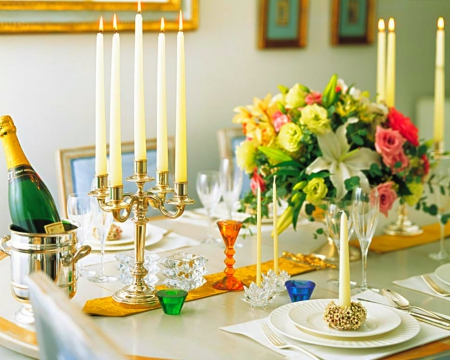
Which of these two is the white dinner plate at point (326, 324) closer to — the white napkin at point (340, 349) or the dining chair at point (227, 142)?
the white napkin at point (340, 349)

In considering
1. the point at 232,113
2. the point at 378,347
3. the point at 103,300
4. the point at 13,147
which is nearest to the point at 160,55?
the point at 13,147

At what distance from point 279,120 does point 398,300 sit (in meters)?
0.58

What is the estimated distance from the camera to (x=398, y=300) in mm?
1511

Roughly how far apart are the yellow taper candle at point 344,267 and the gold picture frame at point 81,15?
6.26ft

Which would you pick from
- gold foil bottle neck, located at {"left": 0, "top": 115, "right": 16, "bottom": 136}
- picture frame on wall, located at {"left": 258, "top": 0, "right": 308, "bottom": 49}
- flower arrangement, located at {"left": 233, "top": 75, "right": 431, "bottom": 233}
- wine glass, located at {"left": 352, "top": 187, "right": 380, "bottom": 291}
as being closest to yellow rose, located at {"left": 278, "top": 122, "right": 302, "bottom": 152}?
flower arrangement, located at {"left": 233, "top": 75, "right": 431, "bottom": 233}

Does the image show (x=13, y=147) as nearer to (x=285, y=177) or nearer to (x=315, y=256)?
(x=285, y=177)

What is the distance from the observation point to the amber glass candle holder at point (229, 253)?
5.31 feet

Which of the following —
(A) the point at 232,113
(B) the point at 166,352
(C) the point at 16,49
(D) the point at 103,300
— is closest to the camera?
(B) the point at 166,352

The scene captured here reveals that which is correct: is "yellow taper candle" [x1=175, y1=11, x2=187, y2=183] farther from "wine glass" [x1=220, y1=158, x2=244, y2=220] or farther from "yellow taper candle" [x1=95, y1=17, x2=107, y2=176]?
"wine glass" [x1=220, y1=158, x2=244, y2=220]

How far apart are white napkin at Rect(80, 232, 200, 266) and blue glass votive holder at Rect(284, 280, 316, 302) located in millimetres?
515

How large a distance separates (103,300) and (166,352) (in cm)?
31

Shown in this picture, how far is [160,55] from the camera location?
142 centimetres

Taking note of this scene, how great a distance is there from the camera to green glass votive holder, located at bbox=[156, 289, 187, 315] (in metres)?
1.44

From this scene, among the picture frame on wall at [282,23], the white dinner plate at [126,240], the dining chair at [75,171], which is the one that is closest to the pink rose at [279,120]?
the white dinner plate at [126,240]
